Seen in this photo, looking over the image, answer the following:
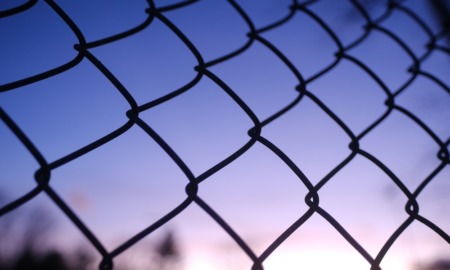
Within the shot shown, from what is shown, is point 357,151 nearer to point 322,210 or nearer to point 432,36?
point 322,210

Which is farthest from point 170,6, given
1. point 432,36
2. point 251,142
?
point 432,36

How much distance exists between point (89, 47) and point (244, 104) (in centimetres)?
35

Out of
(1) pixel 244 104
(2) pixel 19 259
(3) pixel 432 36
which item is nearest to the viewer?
(1) pixel 244 104

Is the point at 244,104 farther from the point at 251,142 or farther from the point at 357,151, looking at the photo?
the point at 357,151

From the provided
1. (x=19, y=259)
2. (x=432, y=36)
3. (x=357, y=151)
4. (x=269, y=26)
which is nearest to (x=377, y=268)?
(x=357, y=151)

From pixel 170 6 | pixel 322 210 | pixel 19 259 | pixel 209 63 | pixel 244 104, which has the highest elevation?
pixel 19 259

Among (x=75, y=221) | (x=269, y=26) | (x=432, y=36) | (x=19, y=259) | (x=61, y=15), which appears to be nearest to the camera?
(x=75, y=221)

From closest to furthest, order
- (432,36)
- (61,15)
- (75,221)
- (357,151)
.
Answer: (75,221), (61,15), (357,151), (432,36)

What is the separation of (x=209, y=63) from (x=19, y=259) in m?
26.4

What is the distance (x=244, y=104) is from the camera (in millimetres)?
798

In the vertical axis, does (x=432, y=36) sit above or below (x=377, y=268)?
above

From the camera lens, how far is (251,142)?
0.81m

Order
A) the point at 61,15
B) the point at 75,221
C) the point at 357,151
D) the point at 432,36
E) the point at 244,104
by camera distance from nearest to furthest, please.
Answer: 1. the point at 75,221
2. the point at 61,15
3. the point at 244,104
4. the point at 357,151
5. the point at 432,36

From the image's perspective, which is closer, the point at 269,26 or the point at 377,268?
the point at 377,268
